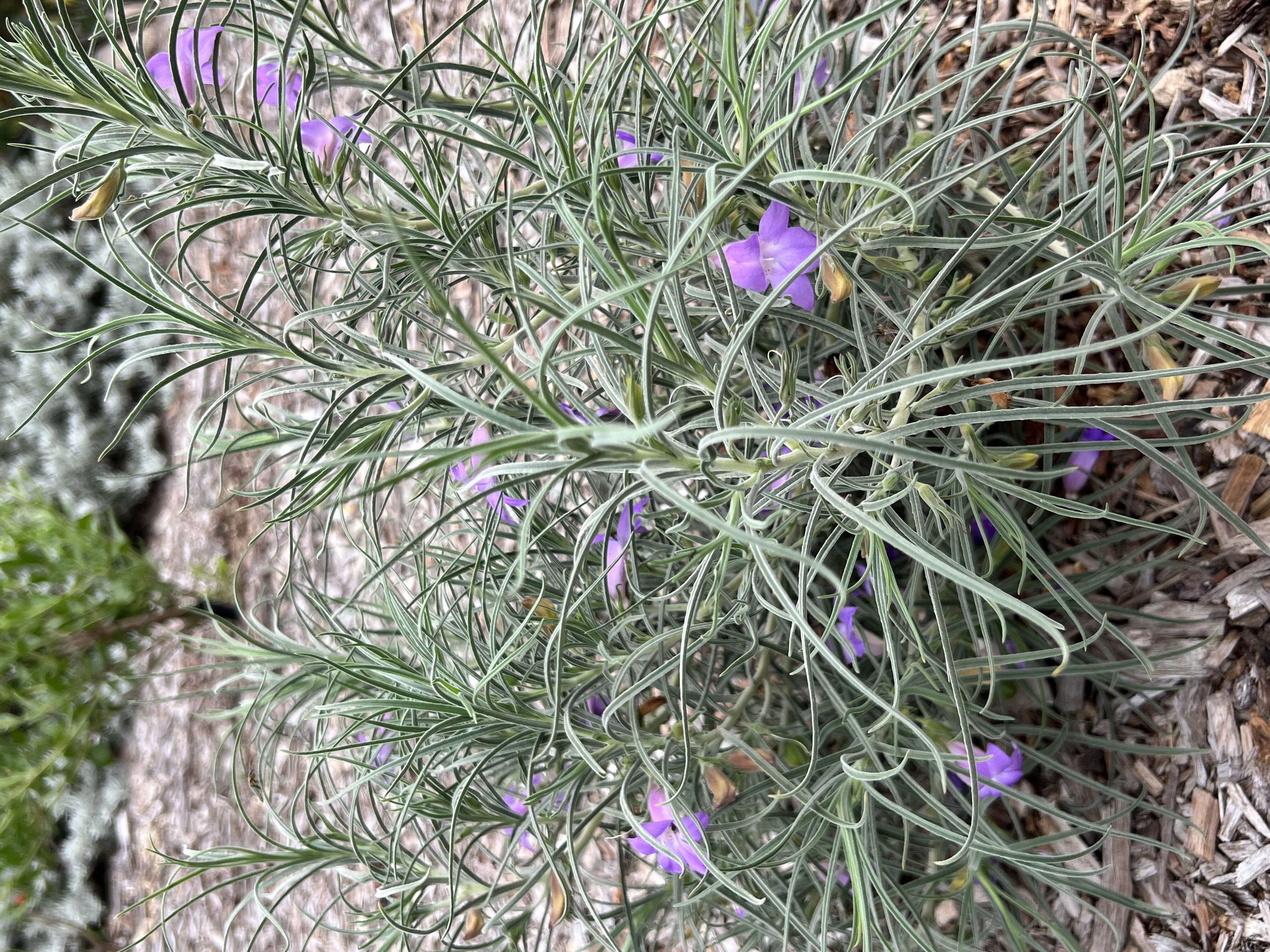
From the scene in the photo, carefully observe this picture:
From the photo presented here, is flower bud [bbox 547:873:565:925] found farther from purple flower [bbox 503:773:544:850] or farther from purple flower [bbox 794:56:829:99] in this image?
purple flower [bbox 794:56:829:99]

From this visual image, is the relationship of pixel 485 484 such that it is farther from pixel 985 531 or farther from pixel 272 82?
pixel 985 531

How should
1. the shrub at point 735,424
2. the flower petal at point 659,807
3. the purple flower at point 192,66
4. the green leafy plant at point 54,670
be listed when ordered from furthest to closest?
the green leafy plant at point 54,670 → the flower petal at point 659,807 → the purple flower at point 192,66 → the shrub at point 735,424

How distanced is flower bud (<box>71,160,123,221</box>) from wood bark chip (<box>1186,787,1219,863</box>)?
→ 1.36 metres

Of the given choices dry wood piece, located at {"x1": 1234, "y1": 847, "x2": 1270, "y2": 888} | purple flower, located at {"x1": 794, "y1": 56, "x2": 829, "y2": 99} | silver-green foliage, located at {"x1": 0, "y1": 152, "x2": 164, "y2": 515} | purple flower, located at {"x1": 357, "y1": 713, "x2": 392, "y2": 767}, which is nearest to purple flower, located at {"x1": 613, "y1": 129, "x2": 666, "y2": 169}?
purple flower, located at {"x1": 794, "y1": 56, "x2": 829, "y2": 99}

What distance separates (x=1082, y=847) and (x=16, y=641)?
2.65 meters

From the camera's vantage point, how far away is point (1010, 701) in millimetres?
1140

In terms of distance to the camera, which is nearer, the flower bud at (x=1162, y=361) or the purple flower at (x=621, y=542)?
the flower bud at (x=1162, y=361)

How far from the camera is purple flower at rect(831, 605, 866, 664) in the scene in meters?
0.86

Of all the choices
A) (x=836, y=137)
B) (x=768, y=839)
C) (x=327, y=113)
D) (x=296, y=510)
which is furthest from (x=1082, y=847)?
(x=327, y=113)

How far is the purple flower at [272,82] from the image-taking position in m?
0.79

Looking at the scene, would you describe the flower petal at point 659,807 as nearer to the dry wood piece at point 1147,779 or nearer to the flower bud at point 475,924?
the flower bud at point 475,924

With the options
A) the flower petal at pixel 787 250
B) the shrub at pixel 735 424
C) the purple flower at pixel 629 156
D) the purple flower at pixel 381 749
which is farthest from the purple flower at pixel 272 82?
the purple flower at pixel 381 749

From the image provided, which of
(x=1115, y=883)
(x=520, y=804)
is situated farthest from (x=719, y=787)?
(x=1115, y=883)

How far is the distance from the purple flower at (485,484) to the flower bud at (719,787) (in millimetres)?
347
